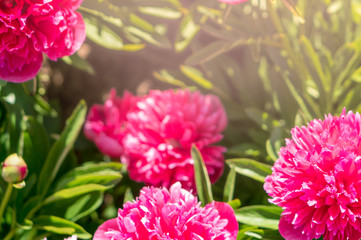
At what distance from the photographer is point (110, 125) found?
941 millimetres

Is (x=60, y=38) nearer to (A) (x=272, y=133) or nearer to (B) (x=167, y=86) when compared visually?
(A) (x=272, y=133)

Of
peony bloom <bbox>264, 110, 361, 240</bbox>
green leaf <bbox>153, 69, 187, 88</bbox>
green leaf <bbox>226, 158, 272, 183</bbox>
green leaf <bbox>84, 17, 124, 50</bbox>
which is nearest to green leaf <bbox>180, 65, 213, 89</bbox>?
green leaf <bbox>153, 69, 187, 88</bbox>

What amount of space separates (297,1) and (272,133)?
26cm

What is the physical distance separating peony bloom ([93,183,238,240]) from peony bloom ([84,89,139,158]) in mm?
274

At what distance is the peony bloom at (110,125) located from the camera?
2.93 feet

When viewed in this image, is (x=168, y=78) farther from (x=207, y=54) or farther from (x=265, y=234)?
(x=265, y=234)

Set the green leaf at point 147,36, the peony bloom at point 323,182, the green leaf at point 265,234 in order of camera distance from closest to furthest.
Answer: the peony bloom at point 323,182 < the green leaf at point 265,234 < the green leaf at point 147,36

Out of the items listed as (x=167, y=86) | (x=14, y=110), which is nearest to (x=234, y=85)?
(x=167, y=86)

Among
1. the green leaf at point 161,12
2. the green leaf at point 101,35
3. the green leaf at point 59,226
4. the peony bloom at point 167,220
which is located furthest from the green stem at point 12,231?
the green leaf at point 161,12

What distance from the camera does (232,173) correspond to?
0.72 meters

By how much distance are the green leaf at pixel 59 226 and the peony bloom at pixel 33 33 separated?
21cm

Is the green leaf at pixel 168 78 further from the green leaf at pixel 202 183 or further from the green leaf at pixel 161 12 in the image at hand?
the green leaf at pixel 202 183

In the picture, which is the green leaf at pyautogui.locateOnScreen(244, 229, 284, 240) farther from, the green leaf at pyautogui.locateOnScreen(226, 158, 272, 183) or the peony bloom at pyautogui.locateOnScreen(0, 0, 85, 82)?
the peony bloom at pyautogui.locateOnScreen(0, 0, 85, 82)

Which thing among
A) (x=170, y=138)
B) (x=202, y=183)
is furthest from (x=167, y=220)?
(x=170, y=138)
